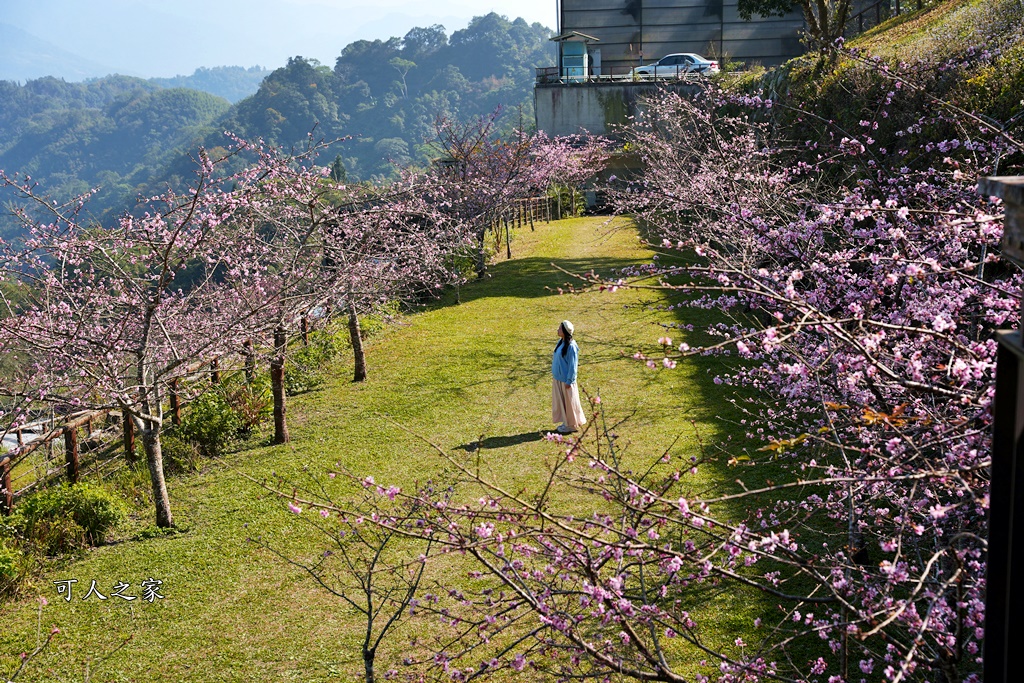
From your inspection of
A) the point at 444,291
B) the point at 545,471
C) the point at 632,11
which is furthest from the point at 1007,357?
the point at 632,11

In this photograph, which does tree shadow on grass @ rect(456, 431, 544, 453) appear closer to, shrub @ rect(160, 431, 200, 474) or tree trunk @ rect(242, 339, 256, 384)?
tree trunk @ rect(242, 339, 256, 384)

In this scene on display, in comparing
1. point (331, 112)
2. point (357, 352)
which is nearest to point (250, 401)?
point (357, 352)

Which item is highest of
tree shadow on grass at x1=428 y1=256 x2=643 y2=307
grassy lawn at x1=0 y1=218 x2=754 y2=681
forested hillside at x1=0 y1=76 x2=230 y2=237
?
forested hillside at x1=0 y1=76 x2=230 y2=237

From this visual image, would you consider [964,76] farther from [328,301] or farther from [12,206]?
[12,206]

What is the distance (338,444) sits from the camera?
34.6ft

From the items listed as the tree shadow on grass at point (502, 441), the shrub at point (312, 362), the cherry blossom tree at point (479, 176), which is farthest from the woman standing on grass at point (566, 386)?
the cherry blossom tree at point (479, 176)

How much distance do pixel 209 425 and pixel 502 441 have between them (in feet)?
13.2

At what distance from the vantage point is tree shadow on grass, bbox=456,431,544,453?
991cm

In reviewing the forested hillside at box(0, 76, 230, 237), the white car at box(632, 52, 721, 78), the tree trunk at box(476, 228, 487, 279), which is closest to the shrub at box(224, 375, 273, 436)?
the tree trunk at box(476, 228, 487, 279)

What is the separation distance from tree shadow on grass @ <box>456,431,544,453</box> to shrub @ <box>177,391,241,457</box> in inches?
132

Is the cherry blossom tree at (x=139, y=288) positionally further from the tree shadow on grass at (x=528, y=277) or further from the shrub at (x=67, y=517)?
the tree shadow on grass at (x=528, y=277)

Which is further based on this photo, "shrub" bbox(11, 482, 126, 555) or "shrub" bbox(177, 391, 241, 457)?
"shrub" bbox(177, 391, 241, 457)

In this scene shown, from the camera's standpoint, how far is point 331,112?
127m

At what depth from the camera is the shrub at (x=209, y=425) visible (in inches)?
420
